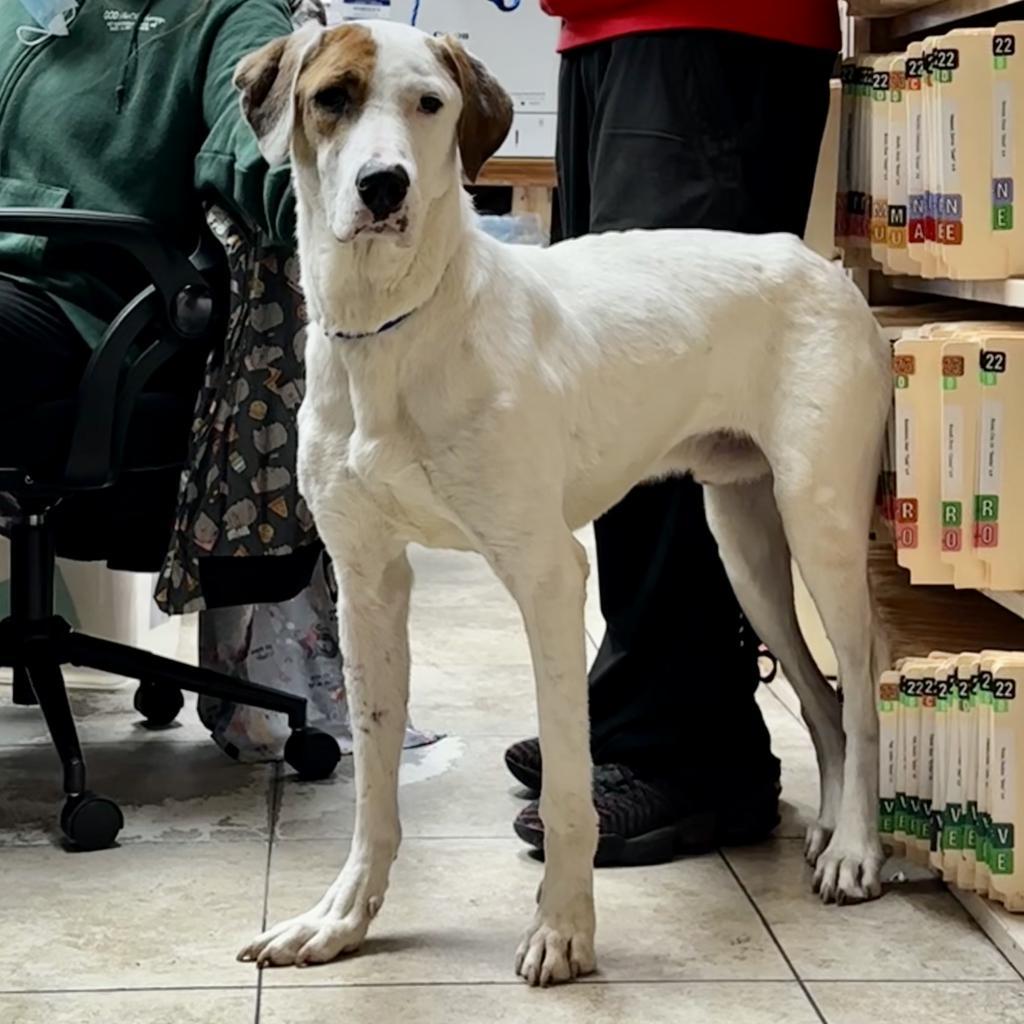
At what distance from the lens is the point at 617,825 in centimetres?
219

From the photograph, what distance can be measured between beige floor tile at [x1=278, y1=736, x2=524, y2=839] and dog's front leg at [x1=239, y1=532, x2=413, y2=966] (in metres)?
0.36

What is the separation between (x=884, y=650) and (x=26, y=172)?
4.54ft

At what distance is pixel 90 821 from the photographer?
2221mm

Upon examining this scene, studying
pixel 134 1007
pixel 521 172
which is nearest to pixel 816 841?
pixel 134 1007

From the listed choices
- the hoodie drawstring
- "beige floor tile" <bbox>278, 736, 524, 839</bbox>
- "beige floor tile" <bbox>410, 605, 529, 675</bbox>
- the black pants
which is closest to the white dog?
the black pants

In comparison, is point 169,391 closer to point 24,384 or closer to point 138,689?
point 24,384

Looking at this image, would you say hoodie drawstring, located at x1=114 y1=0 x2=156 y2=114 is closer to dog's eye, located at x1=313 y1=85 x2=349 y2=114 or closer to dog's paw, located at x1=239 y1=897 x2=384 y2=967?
dog's eye, located at x1=313 y1=85 x2=349 y2=114

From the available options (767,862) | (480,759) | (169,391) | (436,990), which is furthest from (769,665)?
(436,990)

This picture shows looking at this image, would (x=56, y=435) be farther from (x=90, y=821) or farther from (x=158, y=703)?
(x=158, y=703)

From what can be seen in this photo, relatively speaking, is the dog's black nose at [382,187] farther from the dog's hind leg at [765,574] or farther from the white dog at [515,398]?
the dog's hind leg at [765,574]

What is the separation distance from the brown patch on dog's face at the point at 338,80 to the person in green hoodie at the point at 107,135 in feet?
1.65

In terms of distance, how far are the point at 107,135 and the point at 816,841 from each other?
137 cm

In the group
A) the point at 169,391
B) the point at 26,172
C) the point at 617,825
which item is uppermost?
the point at 26,172

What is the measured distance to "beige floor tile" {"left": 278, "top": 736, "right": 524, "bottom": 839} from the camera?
2.33 m
